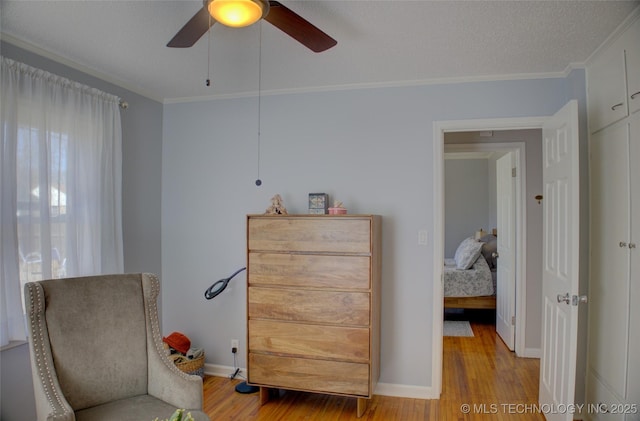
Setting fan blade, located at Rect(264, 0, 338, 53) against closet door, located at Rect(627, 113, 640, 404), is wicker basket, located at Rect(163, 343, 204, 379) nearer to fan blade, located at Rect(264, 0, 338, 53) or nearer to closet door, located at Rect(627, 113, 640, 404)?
fan blade, located at Rect(264, 0, 338, 53)

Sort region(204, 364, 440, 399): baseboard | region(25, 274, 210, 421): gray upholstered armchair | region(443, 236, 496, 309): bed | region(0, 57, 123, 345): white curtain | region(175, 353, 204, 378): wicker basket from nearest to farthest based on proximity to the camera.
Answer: region(25, 274, 210, 421): gray upholstered armchair
region(0, 57, 123, 345): white curtain
region(204, 364, 440, 399): baseboard
region(175, 353, 204, 378): wicker basket
region(443, 236, 496, 309): bed

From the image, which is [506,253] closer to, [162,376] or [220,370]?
[220,370]

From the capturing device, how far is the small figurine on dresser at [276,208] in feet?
9.76

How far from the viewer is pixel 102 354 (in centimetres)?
204

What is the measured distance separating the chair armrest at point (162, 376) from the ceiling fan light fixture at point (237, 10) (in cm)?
149

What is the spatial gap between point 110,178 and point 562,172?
303 cm

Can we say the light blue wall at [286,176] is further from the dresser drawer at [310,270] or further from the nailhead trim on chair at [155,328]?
the nailhead trim on chair at [155,328]

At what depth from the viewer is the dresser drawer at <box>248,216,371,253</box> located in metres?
2.68

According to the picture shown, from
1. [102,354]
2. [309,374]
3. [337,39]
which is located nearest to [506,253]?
[309,374]

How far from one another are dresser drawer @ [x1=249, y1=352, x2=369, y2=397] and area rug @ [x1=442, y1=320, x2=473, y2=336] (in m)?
2.21

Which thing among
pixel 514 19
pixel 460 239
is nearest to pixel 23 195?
pixel 514 19

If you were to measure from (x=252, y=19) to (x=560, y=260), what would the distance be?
7.09ft

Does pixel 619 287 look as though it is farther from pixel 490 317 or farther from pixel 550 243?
pixel 490 317

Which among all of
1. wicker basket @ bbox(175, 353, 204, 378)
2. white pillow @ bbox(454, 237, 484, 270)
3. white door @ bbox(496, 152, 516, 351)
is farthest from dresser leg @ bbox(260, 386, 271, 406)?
white pillow @ bbox(454, 237, 484, 270)
